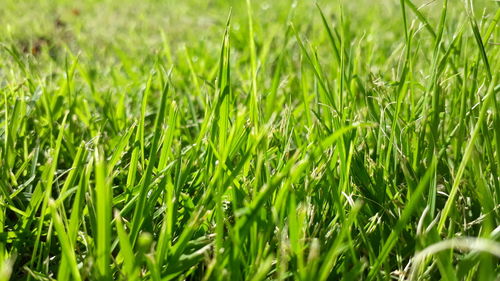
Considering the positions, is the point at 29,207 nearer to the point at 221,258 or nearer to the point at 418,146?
the point at 221,258

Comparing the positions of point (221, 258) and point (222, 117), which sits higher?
point (222, 117)

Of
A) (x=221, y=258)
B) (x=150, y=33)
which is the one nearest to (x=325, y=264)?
(x=221, y=258)

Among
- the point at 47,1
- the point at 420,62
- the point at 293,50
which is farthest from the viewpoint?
the point at 47,1

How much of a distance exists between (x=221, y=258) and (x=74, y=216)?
0.20 meters

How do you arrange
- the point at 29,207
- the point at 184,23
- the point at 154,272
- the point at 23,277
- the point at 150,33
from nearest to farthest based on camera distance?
1. the point at 154,272
2. the point at 23,277
3. the point at 29,207
4. the point at 150,33
5. the point at 184,23

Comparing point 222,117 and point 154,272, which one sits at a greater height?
point 222,117

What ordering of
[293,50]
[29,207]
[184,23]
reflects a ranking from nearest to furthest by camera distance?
1. [29,207]
2. [293,50]
3. [184,23]

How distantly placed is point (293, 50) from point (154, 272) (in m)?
1.79

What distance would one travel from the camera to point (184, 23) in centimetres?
317

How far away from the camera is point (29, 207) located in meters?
0.91

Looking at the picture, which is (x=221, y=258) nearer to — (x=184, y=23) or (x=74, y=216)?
(x=74, y=216)

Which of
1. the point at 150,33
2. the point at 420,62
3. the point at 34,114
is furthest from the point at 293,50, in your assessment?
the point at 34,114

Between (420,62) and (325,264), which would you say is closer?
(325,264)

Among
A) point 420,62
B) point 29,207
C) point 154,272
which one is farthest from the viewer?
point 420,62
